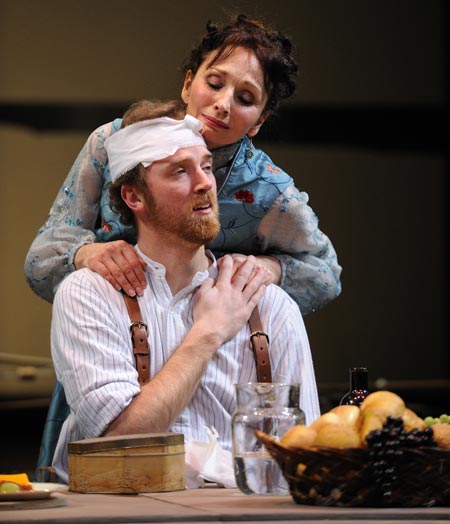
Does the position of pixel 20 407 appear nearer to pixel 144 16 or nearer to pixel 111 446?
pixel 144 16

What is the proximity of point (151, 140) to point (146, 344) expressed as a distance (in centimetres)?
49

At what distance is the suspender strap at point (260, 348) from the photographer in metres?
2.70

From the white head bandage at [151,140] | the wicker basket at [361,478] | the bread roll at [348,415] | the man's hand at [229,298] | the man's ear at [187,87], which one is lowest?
the wicker basket at [361,478]

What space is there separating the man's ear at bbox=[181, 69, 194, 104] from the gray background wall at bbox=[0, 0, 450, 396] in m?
2.77

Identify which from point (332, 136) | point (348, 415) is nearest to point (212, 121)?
point (348, 415)

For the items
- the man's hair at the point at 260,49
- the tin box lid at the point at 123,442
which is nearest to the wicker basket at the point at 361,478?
the tin box lid at the point at 123,442

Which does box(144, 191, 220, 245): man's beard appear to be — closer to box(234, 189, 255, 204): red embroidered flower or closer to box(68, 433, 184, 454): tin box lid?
box(234, 189, 255, 204): red embroidered flower

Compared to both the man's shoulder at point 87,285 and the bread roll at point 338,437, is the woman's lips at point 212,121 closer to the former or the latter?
the man's shoulder at point 87,285

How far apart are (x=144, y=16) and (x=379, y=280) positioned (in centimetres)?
175

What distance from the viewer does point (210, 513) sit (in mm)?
1717

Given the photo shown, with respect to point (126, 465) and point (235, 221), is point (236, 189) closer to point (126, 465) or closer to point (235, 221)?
point (235, 221)

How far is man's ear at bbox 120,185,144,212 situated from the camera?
9.35 feet

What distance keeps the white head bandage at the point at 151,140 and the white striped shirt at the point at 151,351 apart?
23cm

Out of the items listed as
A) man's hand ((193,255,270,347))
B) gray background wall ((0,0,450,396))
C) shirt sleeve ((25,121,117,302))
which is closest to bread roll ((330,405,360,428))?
man's hand ((193,255,270,347))
